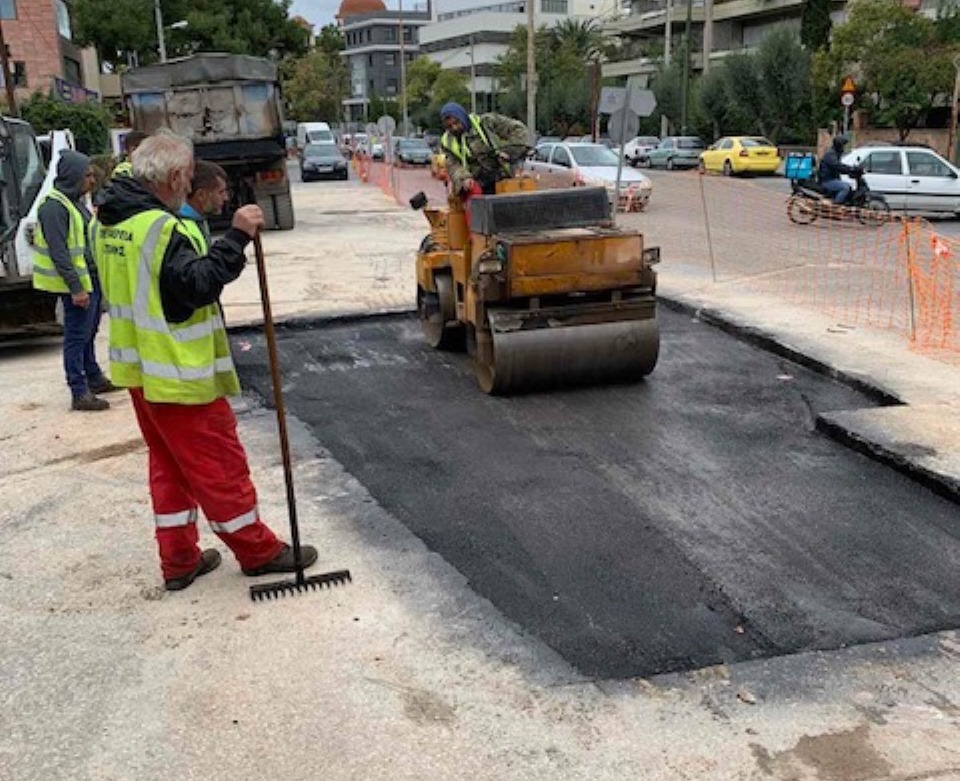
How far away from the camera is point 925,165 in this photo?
19.5 metres

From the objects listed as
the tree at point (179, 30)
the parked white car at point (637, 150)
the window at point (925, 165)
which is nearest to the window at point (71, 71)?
the tree at point (179, 30)

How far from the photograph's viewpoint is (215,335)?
13.8 feet

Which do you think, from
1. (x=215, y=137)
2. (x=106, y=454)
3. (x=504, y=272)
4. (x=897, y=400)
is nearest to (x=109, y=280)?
(x=106, y=454)

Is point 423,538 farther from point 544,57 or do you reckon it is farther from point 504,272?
point 544,57

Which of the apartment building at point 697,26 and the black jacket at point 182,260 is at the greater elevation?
the apartment building at point 697,26

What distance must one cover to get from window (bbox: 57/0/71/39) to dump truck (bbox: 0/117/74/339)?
40.7 meters

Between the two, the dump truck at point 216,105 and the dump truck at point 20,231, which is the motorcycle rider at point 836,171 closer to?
the dump truck at point 216,105

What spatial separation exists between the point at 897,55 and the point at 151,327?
37.1m

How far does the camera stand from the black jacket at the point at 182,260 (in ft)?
12.6

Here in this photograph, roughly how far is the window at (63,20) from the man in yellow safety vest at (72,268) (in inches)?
1742

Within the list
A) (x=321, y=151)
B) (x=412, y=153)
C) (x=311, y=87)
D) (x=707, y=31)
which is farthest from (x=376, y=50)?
(x=321, y=151)

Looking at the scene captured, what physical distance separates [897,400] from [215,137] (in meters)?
14.8

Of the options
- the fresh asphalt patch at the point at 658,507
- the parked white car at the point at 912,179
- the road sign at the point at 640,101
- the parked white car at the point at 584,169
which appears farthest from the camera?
the parked white car at the point at 584,169

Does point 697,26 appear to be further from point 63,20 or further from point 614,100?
point 614,100
